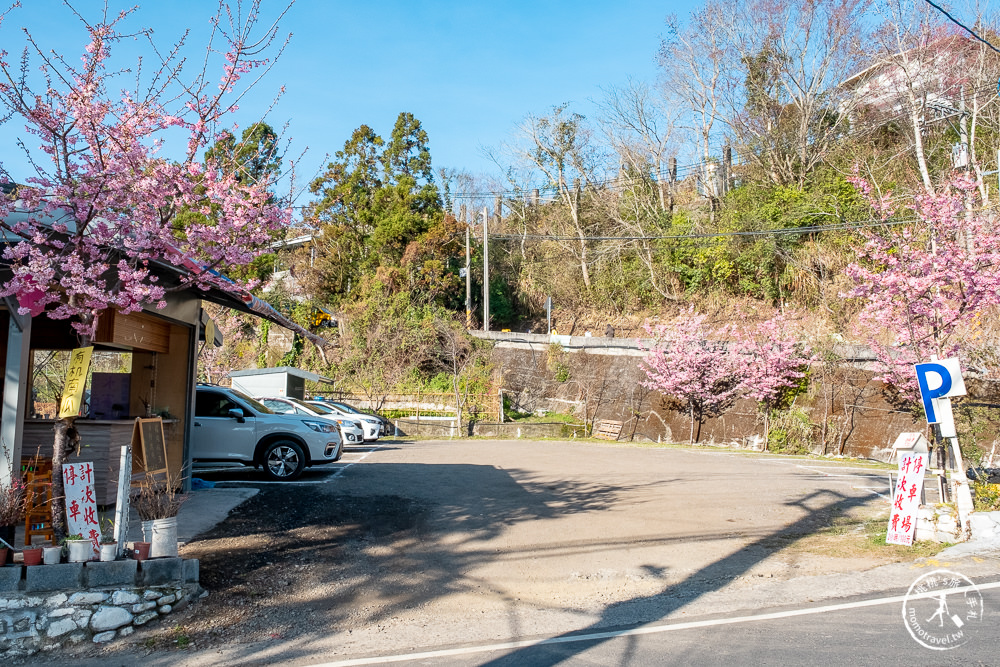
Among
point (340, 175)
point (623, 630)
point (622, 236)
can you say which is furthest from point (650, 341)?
point (623, 630)

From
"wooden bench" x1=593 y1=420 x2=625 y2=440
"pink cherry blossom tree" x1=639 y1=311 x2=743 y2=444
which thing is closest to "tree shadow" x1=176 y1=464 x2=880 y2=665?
"pink cherry blossom tree" x1=639 y1=311 x2=743 y2=444

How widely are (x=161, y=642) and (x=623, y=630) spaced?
3535mm

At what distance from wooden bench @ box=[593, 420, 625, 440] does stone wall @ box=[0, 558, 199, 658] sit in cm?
2458

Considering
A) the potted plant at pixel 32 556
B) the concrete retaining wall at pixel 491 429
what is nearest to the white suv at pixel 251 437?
the potted plant at pixel 32 556

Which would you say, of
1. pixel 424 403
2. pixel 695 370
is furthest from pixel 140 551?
pixel 424 403

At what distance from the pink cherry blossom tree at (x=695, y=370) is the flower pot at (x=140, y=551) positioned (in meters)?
23.4

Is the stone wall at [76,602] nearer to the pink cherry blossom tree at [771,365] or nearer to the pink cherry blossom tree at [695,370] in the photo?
the pink cherry blossom tree at [771,365]

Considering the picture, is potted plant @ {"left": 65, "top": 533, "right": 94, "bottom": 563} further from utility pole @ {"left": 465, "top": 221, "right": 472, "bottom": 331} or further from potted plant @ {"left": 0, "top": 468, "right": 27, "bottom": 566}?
utility pole @ {"left": 465, "top": 221, "right": 472, "bottom": 331}

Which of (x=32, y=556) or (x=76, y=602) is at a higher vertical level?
(x=32, y=556)

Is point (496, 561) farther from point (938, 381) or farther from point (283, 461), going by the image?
point (283, 461)

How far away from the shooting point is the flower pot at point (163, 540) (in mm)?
6168

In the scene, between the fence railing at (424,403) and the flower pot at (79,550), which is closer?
the flower pot at (79,550)

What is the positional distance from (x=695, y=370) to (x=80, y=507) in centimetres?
2385

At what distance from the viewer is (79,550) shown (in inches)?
230
